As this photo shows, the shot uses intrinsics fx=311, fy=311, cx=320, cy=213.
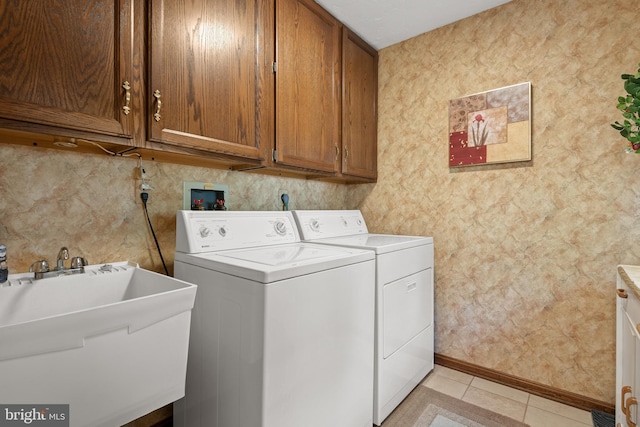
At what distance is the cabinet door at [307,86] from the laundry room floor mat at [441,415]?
1.46 metres

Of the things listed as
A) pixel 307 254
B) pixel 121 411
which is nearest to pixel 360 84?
pixel 307 254

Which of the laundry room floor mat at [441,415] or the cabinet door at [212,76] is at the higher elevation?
the cabinet door at [212,76]

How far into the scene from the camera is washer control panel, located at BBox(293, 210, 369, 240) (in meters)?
1.95

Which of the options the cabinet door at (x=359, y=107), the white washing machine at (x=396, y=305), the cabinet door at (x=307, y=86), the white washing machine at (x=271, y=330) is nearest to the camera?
the white washing machine at (x=271, y=330)

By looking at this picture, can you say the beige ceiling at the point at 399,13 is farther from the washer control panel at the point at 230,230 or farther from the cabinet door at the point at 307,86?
the washer control panel at the point at 230,230

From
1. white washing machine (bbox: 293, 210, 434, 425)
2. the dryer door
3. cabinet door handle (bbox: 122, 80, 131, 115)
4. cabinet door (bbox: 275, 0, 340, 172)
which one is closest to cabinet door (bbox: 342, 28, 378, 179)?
cabinet door (bbox: 275, 0, 340, 172)

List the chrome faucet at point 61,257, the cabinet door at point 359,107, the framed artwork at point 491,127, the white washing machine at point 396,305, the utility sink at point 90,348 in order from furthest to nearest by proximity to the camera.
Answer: the cabinet door at point 359,107 → the framed artwork at point 491,127 → the white washing machine at point 396,305 → the chrome faucet at point 61,257 → the utility sink at point 90,348

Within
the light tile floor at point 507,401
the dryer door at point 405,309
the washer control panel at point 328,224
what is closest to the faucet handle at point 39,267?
the washer control panel at point 328,224

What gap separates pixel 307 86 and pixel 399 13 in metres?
0.83

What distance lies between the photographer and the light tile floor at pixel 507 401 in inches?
65.3

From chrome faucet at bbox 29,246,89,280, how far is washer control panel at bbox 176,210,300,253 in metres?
0.37

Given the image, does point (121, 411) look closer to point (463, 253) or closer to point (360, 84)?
point (463, 253)

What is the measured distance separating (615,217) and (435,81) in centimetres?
136

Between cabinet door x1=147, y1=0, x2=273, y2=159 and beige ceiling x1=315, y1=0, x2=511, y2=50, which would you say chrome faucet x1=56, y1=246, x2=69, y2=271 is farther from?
beige ceiling x1=315, y1=0, x2=511, y2=50
